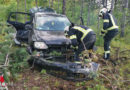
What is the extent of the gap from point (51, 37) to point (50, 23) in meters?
1.00

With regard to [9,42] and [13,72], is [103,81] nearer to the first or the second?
[13,72]

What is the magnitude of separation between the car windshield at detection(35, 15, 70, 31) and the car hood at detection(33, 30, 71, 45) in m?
0.34

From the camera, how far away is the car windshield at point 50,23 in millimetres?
5384

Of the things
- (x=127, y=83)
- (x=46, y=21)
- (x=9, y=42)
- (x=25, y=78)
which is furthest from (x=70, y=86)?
(x=46, y=21)

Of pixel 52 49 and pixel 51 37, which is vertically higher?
A: pixel 51 37

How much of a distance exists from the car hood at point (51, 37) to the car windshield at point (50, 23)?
340 mm

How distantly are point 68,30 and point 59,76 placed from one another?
1.38m

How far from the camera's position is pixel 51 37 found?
471cm

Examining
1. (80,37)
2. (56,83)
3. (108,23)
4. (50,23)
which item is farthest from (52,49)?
(108,23)

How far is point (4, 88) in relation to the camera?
9.11 feet

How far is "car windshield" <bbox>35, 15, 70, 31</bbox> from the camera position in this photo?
5.38 meters

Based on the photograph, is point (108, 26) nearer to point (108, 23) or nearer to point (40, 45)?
point (108, 23)

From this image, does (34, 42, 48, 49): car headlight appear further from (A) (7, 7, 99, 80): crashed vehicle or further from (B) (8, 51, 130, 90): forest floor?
(B) (8, 51, 130, 90): forest floor

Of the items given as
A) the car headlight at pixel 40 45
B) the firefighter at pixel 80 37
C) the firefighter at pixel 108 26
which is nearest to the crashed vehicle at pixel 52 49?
the car headlight at pixel 40 45
